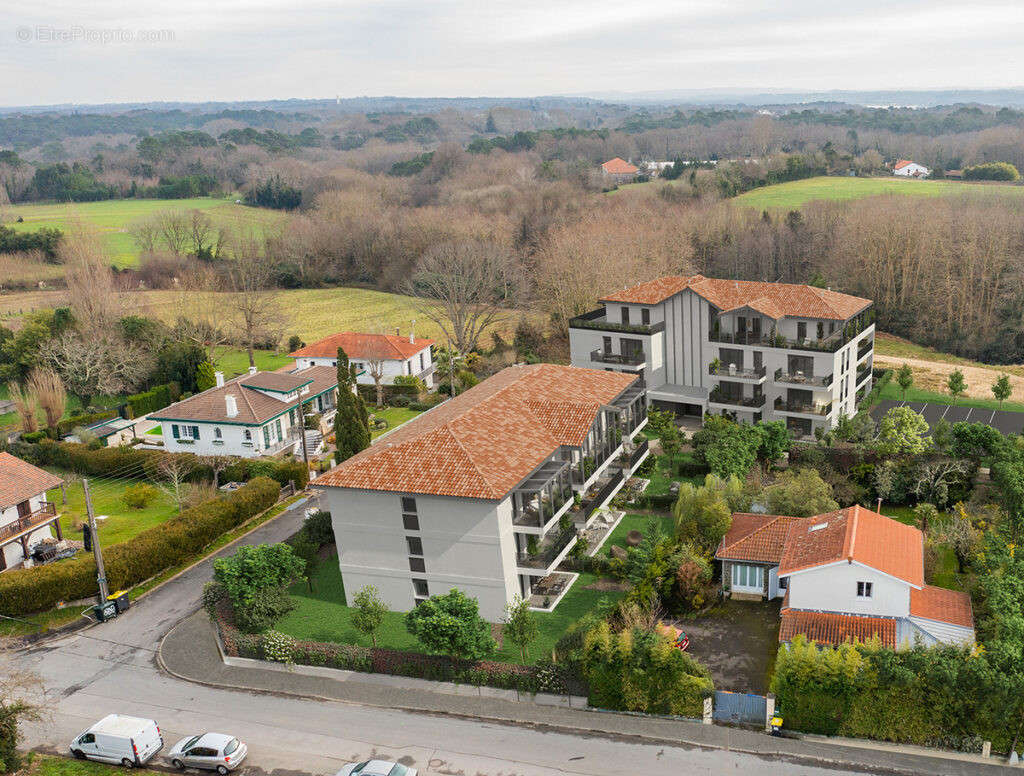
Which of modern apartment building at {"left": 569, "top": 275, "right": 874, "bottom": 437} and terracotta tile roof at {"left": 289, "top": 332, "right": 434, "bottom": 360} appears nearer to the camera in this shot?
modern apartment building at {"left": 569, "top": 275, "right": 874, "bottom": 437}

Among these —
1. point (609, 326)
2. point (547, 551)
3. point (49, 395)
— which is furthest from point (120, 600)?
point (609, 326)

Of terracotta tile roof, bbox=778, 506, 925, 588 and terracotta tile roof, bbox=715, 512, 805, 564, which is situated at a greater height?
terracotta tile roof, bbox=778, 506, 925, 588

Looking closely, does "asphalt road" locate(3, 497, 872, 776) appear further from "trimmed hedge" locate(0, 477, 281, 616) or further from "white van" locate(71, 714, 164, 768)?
"trimmed hedge" locate(0, 477, 281, 616)

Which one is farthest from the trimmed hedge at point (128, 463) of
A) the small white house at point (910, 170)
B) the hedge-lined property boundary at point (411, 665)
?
the small white house at point (910, 170)

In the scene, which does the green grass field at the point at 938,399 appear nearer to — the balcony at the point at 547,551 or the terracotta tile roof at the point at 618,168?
the balcony at the point at 547,551

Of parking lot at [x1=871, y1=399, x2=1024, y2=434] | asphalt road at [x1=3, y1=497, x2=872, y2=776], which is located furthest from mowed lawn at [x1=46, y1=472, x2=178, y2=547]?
parking lot at [x1=871, y1=399, x2=1024, y2=434]

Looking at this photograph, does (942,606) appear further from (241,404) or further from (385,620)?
(241,404)
